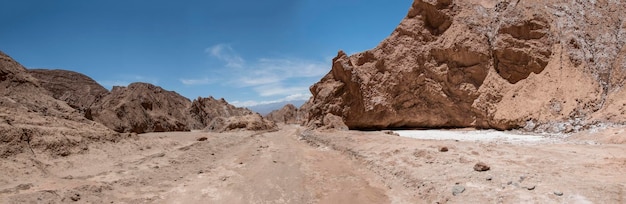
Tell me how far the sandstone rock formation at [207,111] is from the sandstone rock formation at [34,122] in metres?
41.5

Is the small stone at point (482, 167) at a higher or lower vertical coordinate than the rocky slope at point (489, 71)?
lower

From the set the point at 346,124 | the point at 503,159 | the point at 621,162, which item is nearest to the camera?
the point at 621,162

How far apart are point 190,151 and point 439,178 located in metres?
10.3

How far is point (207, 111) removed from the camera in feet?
202

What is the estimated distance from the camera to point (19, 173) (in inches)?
308

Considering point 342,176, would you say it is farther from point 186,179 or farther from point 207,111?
point 207,111

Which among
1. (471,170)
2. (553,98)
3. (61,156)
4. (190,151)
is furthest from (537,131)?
(61,156)

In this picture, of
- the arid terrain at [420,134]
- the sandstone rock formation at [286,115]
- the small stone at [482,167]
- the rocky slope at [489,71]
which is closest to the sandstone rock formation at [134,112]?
the arid terrain at [420,134]

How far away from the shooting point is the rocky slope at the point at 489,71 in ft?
51.8

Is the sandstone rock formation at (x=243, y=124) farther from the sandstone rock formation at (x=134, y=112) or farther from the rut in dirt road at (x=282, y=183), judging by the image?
the rut in dirt road at (x=282, y=183)

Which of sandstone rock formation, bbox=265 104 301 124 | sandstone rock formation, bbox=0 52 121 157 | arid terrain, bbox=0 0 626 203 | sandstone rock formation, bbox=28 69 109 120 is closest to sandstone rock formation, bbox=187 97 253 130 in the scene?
sandstone rock formation, bbox=265 104 301 124

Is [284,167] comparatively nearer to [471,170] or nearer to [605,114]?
[471,170]

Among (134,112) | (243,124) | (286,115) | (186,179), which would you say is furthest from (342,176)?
(286,115)

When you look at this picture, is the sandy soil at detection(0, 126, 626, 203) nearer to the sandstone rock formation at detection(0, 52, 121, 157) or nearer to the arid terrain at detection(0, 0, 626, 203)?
the arid terrain at detection(0, 0, 626, 203)
